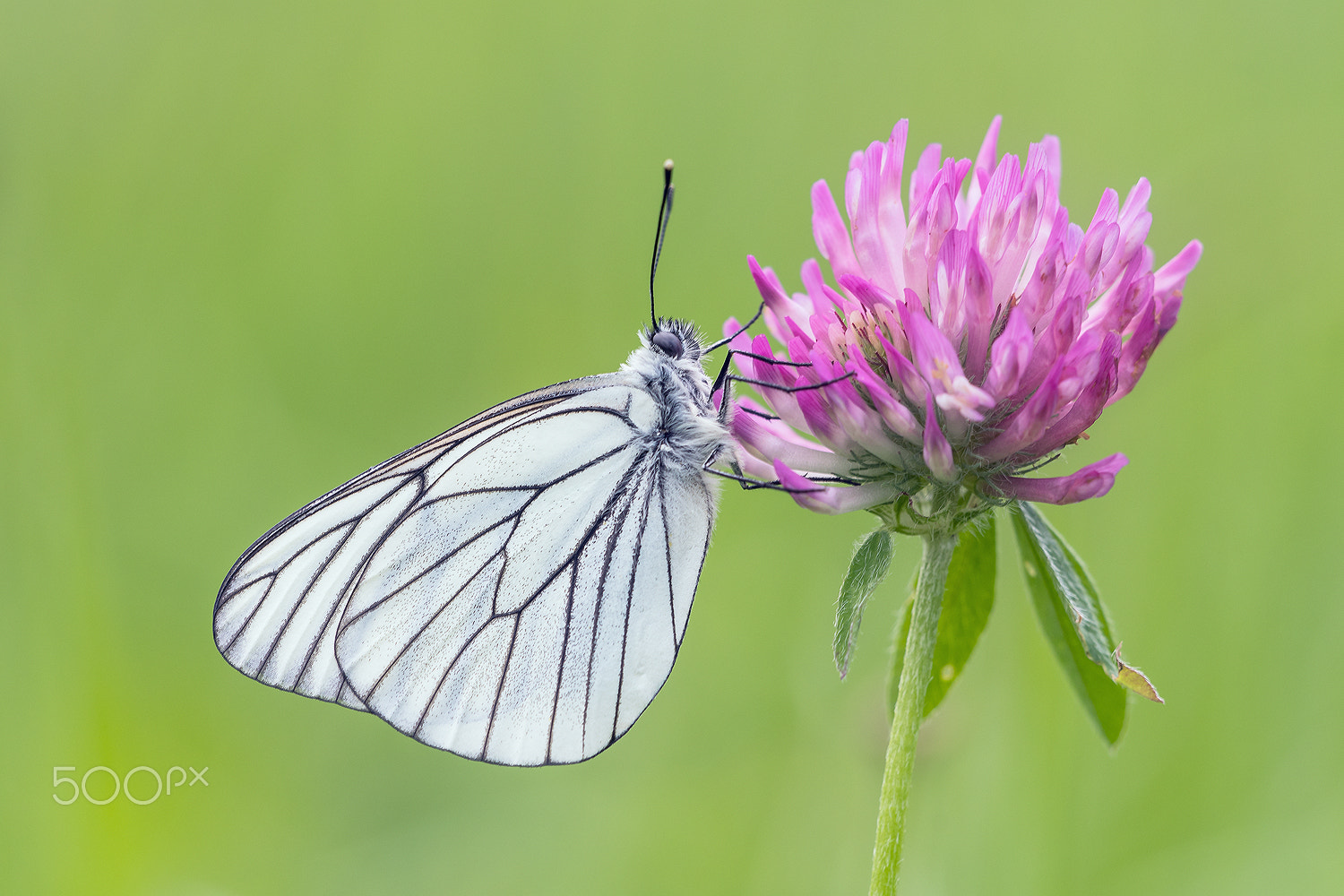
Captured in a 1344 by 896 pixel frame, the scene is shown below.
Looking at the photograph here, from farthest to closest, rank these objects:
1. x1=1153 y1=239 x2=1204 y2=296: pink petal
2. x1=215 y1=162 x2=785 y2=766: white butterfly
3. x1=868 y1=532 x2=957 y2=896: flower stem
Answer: x1=215 y1=162 x2=785 y2=766: white butterfly < x1=1153 y1=239 x2=1204 y2=296: pink petal < x1=868 y1=532 x2=957 y2=896: flower stem

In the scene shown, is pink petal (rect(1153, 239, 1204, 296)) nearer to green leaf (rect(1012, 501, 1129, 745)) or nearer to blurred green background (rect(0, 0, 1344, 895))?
green leaf (rect(1012, 501, 1129, 745))

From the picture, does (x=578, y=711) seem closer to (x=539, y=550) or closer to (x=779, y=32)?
(x=539, y=550)

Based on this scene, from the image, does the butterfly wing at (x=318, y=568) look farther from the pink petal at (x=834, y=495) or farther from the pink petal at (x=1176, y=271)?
the pink petal at (x=1176, y=271)

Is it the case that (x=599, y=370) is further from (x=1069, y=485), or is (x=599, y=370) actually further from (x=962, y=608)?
(x=1069, y=485)

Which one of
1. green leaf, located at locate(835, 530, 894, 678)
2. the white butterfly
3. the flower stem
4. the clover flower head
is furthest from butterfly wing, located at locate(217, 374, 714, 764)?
the flower stem

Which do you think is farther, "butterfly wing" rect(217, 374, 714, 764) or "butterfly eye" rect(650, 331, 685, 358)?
"butterfly eye" rect(650, 331, 685, 358)
